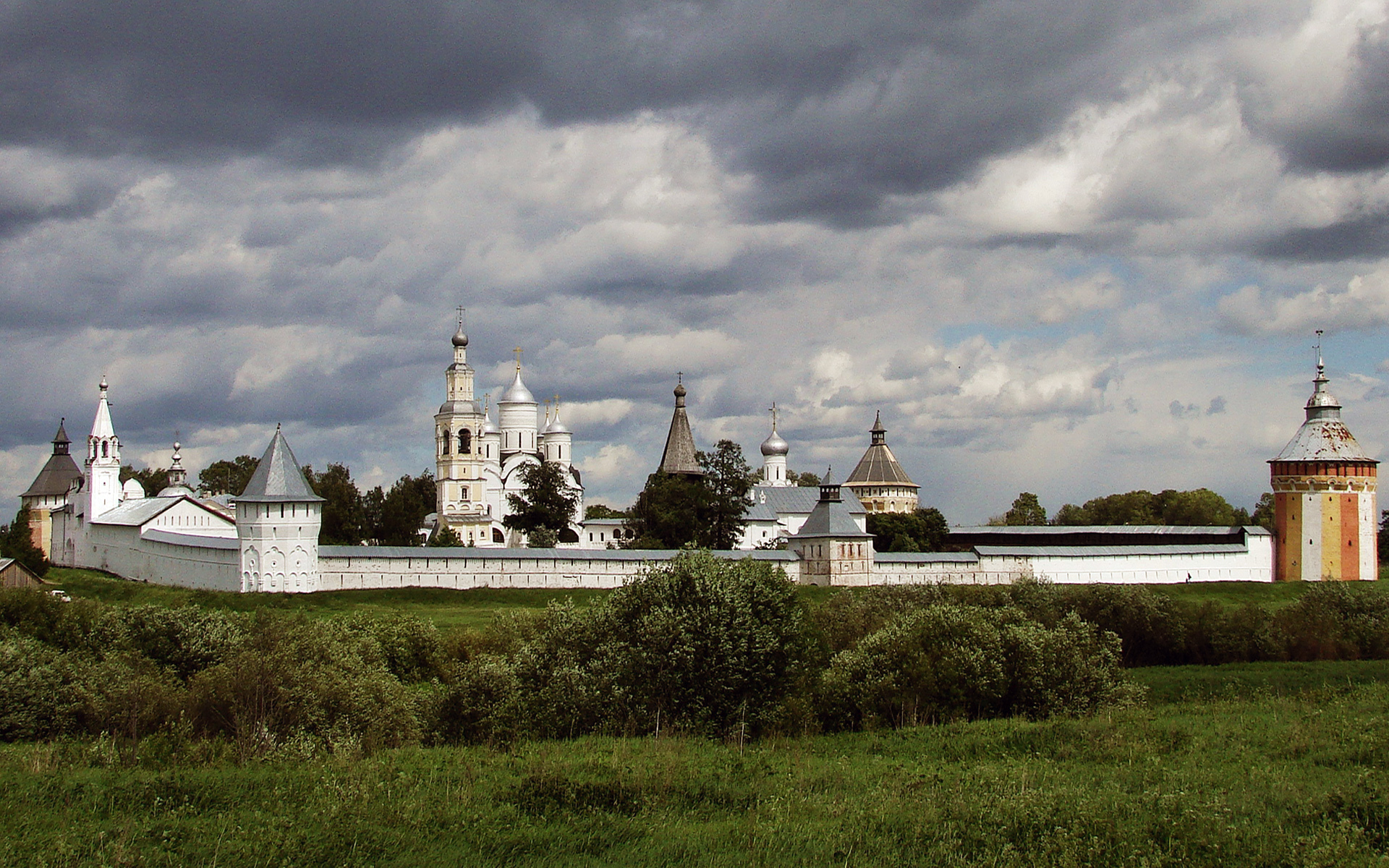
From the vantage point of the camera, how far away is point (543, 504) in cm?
5950

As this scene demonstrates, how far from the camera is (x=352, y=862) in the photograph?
8.57m

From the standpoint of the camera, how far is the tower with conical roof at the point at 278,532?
4275 centimetres

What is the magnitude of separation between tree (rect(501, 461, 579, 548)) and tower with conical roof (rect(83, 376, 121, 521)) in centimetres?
2191

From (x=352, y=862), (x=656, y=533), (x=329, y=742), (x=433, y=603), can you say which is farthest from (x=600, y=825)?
(x=656, y=533)

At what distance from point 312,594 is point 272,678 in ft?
87.2

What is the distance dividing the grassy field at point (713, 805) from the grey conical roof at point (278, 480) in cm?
3026

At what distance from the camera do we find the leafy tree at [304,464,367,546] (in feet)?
207

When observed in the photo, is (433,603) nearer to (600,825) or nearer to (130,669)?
(130,669)

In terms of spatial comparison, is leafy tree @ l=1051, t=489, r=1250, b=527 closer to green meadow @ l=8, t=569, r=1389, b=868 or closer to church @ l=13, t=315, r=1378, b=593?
church @ l=13, t=315, r=1378, b=593

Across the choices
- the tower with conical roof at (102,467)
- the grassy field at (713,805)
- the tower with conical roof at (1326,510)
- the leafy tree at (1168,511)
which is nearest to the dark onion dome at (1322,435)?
the tower with conical roof at (1326,510)

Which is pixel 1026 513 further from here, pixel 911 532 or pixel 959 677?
pixel 959 677

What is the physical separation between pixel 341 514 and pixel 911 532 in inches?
1163

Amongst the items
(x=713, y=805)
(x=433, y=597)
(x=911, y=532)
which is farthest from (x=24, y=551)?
(x=713, y=805)

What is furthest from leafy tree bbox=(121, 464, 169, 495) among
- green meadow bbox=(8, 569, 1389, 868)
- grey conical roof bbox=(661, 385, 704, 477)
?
green meadow bbox=(8, 569, 1389, 868)
